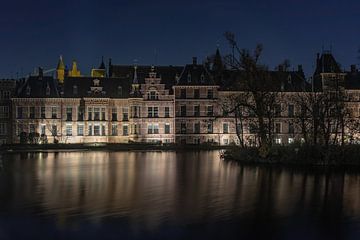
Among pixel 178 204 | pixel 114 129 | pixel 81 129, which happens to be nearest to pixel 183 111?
pixel 114 129

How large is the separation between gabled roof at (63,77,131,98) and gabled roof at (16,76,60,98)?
187 cm

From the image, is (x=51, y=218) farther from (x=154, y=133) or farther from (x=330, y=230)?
(x=154, y=133)

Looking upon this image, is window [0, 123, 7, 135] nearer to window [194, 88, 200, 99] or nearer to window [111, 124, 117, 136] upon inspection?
window [111, 124, 117, 136]

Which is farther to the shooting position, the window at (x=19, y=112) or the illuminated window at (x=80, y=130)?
the illuminated window at (x=80, y=130)

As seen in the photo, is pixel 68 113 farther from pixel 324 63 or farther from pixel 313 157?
pixel 313 157

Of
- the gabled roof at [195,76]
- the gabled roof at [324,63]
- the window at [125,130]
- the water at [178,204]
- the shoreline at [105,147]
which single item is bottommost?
the water at [178,204]

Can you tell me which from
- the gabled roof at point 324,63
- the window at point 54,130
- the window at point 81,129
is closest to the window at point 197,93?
the window at point 81,129

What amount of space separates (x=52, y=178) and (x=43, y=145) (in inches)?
1555

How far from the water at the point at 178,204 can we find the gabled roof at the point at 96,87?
140 feet

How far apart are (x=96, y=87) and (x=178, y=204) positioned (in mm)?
58233

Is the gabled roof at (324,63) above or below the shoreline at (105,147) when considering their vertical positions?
above

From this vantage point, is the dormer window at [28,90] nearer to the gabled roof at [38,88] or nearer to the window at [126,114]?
the gabled roof at [38,88]

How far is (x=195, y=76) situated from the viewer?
77750mm

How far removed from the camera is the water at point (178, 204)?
17.0 meters
